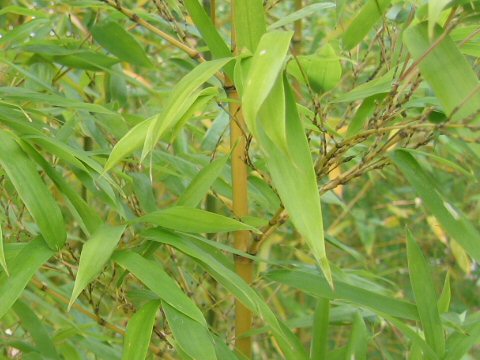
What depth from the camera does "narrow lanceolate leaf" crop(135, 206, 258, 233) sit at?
2.16 feet

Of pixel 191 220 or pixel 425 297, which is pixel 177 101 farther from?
pixel 425 297

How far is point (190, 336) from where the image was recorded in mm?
650

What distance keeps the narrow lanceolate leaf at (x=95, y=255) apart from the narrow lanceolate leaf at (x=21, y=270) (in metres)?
0.04

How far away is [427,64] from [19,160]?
0.32m

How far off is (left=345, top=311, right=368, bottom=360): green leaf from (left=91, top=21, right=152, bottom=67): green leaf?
35 centimetres

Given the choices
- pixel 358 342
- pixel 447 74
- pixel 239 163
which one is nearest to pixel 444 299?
pixel 358 342

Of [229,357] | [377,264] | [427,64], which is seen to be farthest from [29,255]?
[377,264]

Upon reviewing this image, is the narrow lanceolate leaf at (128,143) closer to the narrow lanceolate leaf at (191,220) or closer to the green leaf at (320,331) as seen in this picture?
the narrow lanceolate leaf at (191,220)

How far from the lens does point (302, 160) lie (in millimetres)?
561

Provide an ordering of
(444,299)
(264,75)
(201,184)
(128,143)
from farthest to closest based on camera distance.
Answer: (444,299) → (201,184) → (128,143) → (264,75)

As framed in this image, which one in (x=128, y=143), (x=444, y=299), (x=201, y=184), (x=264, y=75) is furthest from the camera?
(x=444, y=299)

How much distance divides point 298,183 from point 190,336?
0.17 m

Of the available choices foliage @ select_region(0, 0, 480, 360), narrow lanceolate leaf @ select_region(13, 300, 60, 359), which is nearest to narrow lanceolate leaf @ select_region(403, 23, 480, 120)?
foliage @ select_region(0, 0, 480, 360)

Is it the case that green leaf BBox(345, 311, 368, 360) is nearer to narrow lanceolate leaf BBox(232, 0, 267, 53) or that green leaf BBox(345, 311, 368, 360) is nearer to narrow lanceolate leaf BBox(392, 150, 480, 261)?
narrow lanceolate leaf BBox(392, 150, 480, 261)
